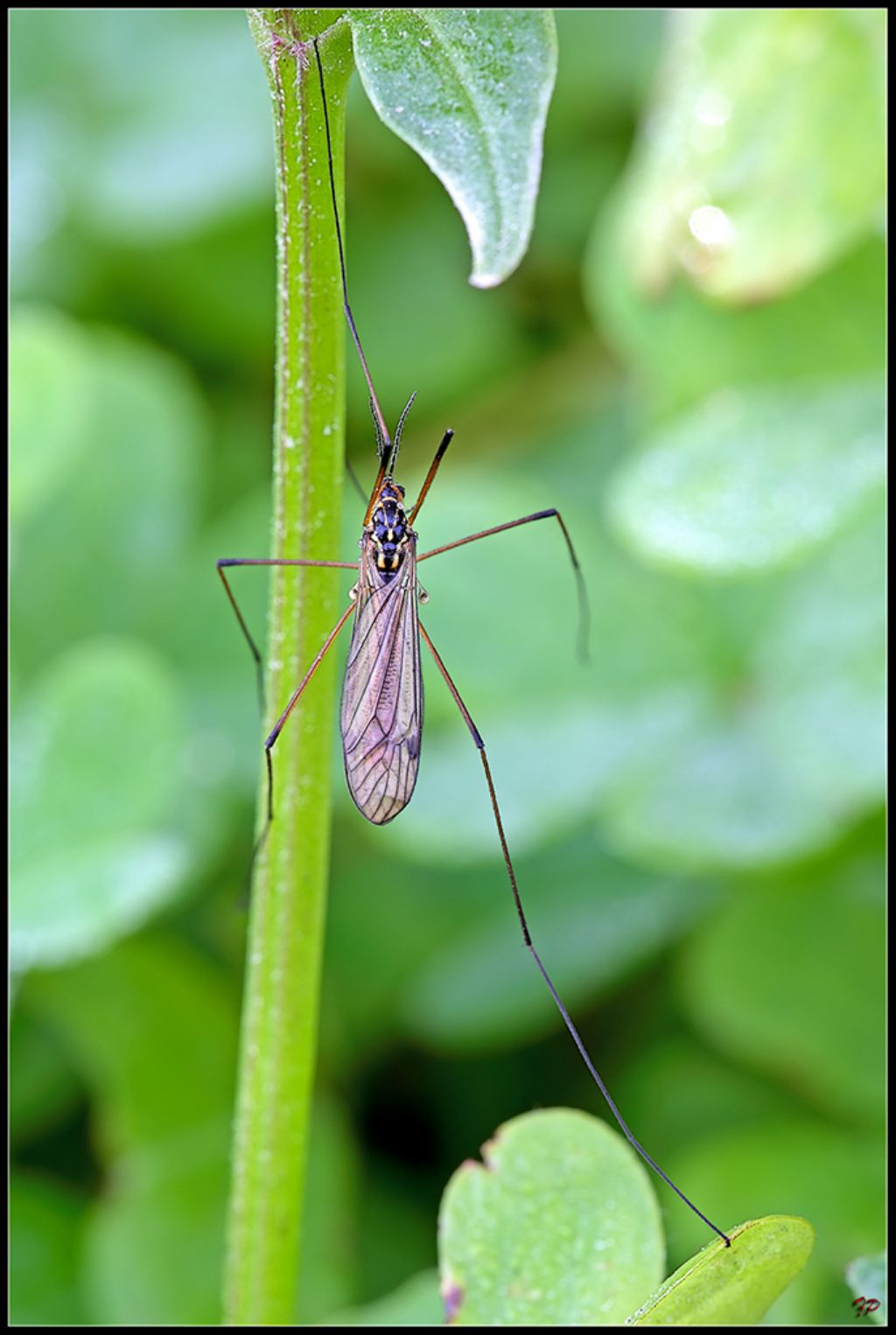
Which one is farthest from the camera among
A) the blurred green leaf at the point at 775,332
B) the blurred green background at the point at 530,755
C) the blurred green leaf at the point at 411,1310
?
the blurred green leaf at the point at 775,332

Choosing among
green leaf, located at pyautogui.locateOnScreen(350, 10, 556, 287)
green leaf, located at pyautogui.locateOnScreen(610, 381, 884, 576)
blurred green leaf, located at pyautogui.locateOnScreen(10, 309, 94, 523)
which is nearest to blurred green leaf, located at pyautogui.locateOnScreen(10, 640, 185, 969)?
blurred green leaf, located at pyautogui.locateOnScreen(10, 309, 94, 523)

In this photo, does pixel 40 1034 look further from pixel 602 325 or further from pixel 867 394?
pixel 602 325

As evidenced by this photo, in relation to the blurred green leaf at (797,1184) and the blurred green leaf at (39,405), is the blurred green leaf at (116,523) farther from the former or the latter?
the blurred green leaf at (797,1184)

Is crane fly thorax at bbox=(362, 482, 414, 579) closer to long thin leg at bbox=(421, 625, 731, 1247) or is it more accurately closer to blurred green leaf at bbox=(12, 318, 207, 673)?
long thin leg at bbox=(421, 625, 731, 1247)

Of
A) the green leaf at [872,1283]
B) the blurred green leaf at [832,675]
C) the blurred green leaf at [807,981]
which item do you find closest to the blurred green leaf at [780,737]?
the blurred green leaf at [832,675]

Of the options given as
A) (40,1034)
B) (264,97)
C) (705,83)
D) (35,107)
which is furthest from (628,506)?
Result: (35,107)

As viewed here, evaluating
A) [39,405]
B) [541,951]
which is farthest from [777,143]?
[541,951]
